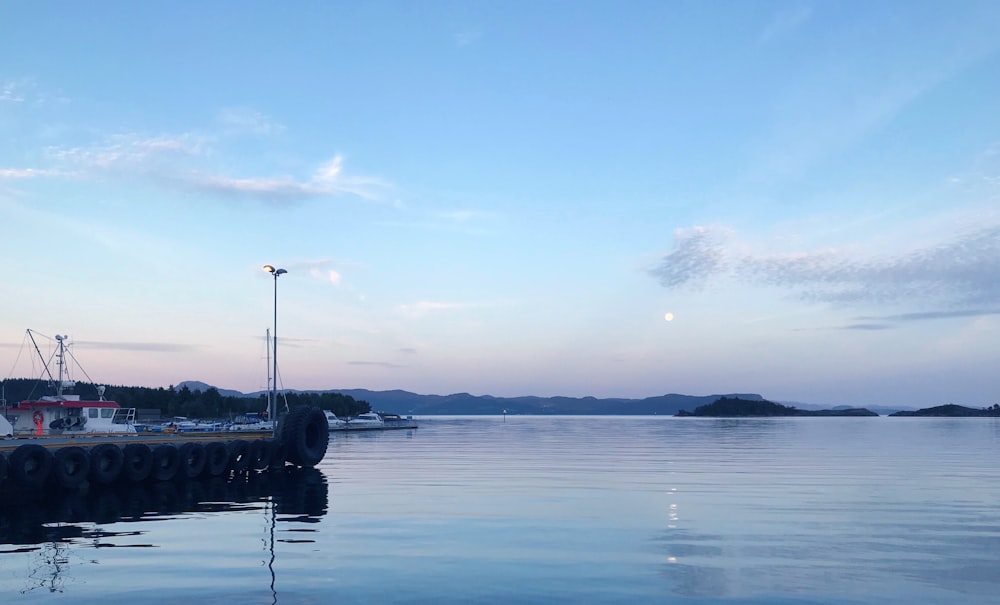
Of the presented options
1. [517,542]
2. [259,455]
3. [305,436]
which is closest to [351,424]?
[305,436]


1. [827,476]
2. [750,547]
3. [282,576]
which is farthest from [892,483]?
[282,576]

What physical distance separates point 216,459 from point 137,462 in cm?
595

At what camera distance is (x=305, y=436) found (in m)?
54.6

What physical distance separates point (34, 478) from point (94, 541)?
40.2ft

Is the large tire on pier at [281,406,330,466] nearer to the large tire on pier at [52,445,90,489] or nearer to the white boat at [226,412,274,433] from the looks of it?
the white boat at [226,412,274,433]

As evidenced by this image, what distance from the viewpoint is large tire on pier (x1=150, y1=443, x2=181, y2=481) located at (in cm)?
4062

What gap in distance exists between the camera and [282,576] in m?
→ 18.1

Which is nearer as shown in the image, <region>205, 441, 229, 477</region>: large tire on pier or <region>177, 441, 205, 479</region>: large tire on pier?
<region>177, 441, 205, 479</region>: large tire on pier

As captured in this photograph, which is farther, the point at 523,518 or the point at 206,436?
the point at 206,436

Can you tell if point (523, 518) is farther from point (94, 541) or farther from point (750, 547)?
point (94, 541)

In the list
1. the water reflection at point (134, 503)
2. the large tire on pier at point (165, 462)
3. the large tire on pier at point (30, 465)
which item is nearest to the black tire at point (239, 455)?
the water reflection at point (134, 503)

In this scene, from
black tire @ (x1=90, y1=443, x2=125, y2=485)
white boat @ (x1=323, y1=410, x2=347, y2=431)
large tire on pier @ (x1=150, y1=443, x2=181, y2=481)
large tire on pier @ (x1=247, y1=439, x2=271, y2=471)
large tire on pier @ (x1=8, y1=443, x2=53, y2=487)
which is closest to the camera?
large tire on pier @ (x1=8, y1=443, x2=53, y2=487)

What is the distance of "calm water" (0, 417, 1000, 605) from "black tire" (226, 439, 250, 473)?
3.40m

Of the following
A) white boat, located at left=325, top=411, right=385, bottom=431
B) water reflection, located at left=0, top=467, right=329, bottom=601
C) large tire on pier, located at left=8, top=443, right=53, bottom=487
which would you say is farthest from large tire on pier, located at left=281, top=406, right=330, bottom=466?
white boat, located at left=325, top=411, right=385, bottom=431
